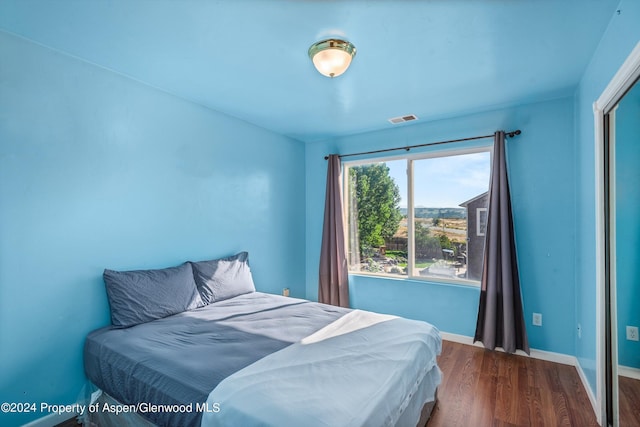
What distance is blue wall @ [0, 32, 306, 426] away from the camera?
1.87 m

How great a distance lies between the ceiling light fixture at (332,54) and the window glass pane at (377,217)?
203 centimetres

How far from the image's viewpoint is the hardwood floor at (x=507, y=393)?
2.07 meters

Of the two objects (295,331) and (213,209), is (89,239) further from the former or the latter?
(295,331)

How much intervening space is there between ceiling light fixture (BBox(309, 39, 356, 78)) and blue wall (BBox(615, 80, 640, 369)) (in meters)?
1.51

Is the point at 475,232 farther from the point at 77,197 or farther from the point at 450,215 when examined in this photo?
the point at 77,197

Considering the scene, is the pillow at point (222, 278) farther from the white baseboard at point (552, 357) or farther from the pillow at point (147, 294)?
the white baseboard at point (552, 357)

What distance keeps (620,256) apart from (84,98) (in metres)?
3.58

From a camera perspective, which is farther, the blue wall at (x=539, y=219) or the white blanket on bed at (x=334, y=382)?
the blue wall at (x=539, y=219)

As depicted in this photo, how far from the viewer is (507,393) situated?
7.77ft

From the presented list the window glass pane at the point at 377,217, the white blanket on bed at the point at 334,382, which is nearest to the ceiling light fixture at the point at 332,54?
the white blanket on bed at the point at 334,382

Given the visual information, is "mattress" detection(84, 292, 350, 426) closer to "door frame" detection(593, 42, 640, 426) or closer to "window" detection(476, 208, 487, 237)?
"door frame" detection(593, 42, 640, 426)

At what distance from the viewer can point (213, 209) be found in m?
3.13

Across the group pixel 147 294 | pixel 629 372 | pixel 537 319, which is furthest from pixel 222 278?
pixel 537 319

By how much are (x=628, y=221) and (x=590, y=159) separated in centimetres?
82
